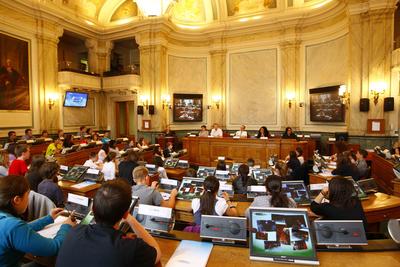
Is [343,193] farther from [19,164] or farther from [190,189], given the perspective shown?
[19,164]

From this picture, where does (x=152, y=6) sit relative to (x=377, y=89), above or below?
Answer: above

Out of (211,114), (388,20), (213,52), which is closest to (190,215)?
(388,20)

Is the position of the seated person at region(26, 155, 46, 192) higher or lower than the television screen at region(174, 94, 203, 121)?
lower

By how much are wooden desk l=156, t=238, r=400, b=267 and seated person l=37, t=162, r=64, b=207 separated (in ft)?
6.70

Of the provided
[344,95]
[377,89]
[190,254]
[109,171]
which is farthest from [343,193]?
[344,95]

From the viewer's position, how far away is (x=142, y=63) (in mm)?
13062

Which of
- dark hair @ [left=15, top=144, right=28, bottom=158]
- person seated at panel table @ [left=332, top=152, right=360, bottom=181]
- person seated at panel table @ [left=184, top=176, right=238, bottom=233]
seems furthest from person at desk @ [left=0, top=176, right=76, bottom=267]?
person seated at panel table @ [left=332, top=152, right=360, bottom=181]

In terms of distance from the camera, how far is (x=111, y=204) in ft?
4.83

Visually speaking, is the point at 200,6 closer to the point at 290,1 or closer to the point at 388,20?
the point at 290,1

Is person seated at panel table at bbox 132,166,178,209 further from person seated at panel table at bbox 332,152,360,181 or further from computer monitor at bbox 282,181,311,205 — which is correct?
person seated at panel table at bbox 332,152,360,181

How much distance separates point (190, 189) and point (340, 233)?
2252mm

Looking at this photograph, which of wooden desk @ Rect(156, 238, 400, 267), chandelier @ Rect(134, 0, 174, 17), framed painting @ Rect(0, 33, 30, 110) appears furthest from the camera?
framed painting @ Rect(0, 33, 30, 110)

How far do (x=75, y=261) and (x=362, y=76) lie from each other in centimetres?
1003

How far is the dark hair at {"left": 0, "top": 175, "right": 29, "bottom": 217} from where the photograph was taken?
5.76 ft
